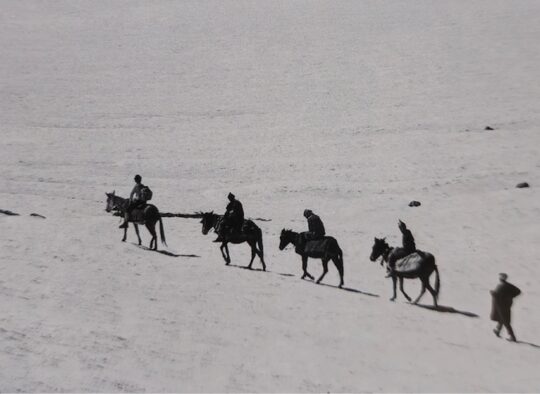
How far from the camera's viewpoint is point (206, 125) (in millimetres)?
44469

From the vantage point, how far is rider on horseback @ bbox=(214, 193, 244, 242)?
1705 cm

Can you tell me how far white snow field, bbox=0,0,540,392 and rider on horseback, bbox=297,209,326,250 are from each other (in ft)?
3.28

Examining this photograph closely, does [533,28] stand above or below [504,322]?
above

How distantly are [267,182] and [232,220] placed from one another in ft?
51.3

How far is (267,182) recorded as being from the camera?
32.8 metres

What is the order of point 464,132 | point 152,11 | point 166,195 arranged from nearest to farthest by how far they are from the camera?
point 166,195 < point 464,132 < point 152,11

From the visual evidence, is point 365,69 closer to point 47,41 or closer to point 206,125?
point 206,125

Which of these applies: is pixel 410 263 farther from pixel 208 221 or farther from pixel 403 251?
pixel 208 221

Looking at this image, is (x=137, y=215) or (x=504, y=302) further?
(x=137, y=215)

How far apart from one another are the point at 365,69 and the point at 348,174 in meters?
25.4

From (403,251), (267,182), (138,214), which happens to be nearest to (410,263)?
(403,251)

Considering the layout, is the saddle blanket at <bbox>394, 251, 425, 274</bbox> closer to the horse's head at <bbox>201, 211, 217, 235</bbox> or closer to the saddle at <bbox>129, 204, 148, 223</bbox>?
the horse's head at <bbox>201, 211, 217, 235</bbox>

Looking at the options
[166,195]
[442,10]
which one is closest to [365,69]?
[442,10]

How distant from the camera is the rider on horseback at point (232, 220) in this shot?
17047 millimetres
